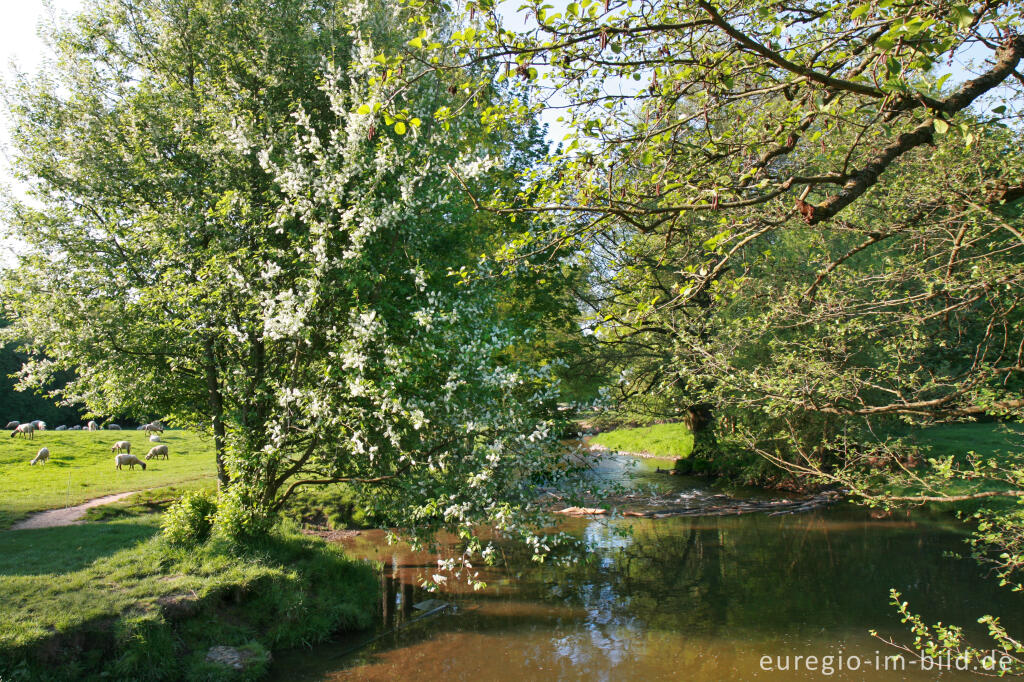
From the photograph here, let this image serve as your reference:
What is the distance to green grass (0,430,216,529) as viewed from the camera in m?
16.0

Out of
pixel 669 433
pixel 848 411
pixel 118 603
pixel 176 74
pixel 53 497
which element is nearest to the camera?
pixel 848 411

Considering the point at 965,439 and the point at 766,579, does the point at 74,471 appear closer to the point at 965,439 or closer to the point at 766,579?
the point at 766,579

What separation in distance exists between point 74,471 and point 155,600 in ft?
50.8

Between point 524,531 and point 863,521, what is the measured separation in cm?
1268

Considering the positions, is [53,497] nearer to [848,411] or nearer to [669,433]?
[848,411]

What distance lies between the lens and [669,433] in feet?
108

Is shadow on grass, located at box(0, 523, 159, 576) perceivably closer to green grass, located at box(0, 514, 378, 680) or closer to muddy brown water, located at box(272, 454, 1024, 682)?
green grass, located at box(0, 514, 378, 680)

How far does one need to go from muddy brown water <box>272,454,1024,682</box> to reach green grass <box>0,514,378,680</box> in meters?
0.73

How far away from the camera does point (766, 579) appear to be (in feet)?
41.2

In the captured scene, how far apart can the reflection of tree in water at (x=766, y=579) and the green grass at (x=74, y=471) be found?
967 cm

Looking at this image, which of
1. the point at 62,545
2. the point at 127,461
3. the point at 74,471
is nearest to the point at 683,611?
the point at 62,545

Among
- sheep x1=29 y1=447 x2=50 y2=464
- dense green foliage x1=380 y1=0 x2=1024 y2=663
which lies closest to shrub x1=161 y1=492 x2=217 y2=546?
dense green foliage x1=380 y1=0 x2=1024 y2=663

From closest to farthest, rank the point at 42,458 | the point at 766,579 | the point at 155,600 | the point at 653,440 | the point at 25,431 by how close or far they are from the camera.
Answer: the point at 155,600 → the point at 766,579 → the point at 42,458 → the point at 25,431 → the point at 653,440

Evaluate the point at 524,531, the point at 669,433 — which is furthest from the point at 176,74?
the point at 669,433
